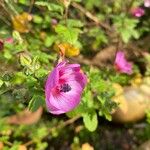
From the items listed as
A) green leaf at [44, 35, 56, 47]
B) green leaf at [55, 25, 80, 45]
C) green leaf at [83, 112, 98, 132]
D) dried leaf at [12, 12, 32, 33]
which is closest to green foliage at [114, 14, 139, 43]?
green leaf at [44, 35, 56, 47]

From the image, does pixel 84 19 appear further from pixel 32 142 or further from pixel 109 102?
pixel 109 102

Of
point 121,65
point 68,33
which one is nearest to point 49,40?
point 121,65

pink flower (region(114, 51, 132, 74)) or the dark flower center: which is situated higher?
the dark flower center

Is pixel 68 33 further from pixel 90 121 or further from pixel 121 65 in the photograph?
pixel 121 65

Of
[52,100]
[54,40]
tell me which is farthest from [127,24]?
[52,100]

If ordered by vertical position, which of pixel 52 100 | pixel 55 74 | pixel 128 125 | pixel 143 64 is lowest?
pixel 128 125

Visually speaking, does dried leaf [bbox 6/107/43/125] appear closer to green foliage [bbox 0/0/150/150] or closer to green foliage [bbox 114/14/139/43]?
green foliage [bbox 0/0/150/150]

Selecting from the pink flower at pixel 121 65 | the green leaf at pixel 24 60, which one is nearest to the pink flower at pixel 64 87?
the green leaf at pixel 24 60

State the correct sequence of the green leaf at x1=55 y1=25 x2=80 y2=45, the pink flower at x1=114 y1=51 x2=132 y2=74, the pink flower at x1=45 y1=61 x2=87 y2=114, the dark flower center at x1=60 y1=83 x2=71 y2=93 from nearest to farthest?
1. the pink flower at x1=45 y1=61 x2=87 y2=114
2. the dark flower center at x1=60 y1=83 x2=71 y2=93
3. the green leaf at x1=55 y1=25 x2=80 y2=45
4. the pink flower at x1=114 y1=51 x2=132 y2=74

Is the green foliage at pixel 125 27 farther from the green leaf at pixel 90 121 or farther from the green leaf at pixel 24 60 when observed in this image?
the green leaf at pixel 24 60
